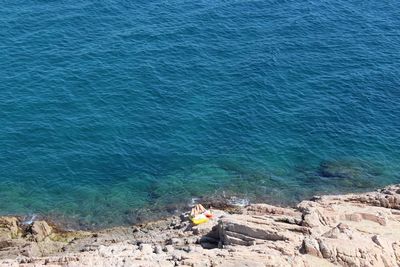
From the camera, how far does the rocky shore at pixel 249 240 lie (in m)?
44.0

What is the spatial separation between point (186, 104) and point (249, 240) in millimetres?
38555

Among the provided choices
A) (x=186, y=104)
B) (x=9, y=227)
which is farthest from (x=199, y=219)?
(x=186, y=104)

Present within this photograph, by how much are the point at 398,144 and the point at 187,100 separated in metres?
29.9

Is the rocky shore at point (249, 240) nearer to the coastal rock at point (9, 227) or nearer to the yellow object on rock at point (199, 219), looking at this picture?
the coastal rock at point (9, 227)

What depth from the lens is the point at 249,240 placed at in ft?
160

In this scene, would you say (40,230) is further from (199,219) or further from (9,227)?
(199,219)

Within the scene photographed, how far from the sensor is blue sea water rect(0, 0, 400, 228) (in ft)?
238

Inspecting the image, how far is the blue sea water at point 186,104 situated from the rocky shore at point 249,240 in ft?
20.1

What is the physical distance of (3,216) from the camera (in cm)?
6650

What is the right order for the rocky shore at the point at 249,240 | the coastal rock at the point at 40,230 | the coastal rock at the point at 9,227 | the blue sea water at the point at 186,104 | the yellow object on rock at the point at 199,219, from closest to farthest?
1. the rocky shore at the point at 249,240
2. the yellow object on rock at the point at 199,219
3. the coastal rock at the point at 40,230
4. the coastal rock at the point at 9,227
5. the blue sea water at the point at 186,104

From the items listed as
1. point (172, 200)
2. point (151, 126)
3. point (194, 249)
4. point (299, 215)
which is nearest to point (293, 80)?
point (151, 126)

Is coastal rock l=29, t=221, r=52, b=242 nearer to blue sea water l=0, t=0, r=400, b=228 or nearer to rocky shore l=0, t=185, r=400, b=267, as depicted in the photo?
rocky shore l=0, t=185, r=400, b=267

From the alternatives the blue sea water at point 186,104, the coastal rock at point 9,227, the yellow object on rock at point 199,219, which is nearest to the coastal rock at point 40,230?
the coastal rock at point 9,227

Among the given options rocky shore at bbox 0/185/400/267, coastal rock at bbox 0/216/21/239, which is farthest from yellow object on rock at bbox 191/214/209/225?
coastal rock at bbox 0/216/21/239
